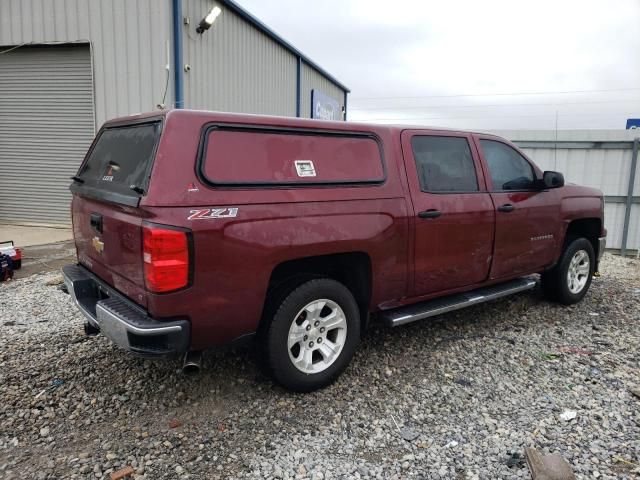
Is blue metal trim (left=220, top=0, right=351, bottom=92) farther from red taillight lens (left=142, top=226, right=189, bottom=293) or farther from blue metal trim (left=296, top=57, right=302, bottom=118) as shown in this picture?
red taillight lens (left=142, top=226, right=189, bottom=293)

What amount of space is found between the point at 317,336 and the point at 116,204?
62.7 inches

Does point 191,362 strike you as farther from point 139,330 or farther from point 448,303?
point 448,303

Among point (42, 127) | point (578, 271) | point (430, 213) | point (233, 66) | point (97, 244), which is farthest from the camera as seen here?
point (233, 66)

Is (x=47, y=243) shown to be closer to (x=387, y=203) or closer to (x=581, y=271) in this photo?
(x=387, y=203)

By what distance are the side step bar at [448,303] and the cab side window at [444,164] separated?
3.12ft

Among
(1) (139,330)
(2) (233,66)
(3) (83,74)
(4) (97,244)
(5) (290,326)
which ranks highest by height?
(2) (233,66)

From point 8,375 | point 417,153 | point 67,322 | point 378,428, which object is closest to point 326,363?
point 378,428

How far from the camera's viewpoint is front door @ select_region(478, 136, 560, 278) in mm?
4516

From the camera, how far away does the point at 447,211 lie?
4.01 meters

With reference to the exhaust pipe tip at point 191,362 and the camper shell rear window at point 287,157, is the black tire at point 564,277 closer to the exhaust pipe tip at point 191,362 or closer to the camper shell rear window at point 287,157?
the camper shell rear window at point 287,157

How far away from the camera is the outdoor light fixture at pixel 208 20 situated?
28.3ft

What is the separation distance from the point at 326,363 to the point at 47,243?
22.5 ft

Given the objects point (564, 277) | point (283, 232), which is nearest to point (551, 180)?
point (564, 277)

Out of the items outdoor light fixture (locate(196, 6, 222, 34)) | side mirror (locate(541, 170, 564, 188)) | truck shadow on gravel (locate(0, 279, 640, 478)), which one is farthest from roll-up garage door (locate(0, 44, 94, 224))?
side mirror (locate(541, 170, 564, 188))
